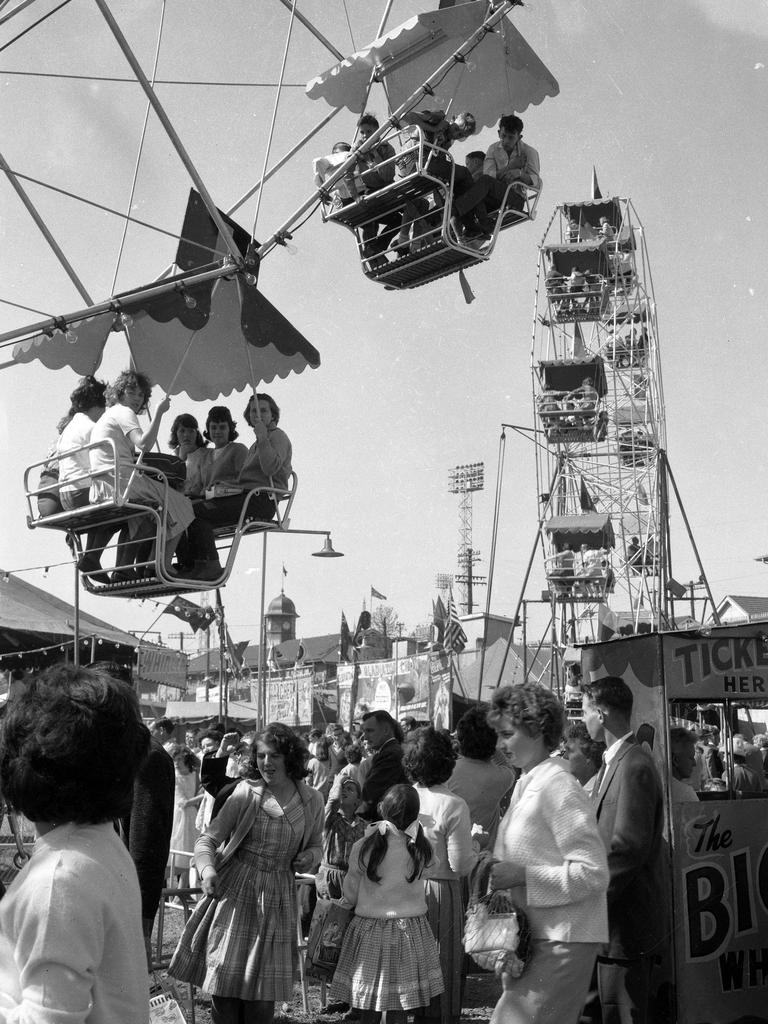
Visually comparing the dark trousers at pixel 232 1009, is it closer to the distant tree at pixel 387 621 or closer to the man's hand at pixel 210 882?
the man's hand at pixel 210 882

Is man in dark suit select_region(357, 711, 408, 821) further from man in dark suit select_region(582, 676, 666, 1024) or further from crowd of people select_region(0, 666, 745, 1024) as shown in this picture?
man in dark suit select_region(582, 676, 666, 1024)

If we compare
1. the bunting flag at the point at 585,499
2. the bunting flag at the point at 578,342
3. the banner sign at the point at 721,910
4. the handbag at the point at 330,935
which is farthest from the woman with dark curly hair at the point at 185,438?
the bunting flag at the point at 585,499

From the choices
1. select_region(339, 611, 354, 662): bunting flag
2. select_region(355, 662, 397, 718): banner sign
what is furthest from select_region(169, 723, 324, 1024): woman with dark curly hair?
select_region(339, 611, 354, 662): bunting flag

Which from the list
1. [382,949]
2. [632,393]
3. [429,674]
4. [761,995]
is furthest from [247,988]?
[632,393]

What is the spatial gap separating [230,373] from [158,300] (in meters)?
1.28

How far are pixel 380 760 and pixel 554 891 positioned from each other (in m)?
3.00

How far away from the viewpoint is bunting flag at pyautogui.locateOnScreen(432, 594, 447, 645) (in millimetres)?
35719

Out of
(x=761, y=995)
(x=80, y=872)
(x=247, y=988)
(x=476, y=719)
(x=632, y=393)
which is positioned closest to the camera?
(x=80, y=872)

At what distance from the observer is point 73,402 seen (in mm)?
7625

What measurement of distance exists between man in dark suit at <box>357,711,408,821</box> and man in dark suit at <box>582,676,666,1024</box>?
1.78 meters

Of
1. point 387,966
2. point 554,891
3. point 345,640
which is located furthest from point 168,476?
point 345,640

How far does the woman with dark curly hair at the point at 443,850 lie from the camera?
6012 millimetres

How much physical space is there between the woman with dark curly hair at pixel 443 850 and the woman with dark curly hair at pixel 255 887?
74 cm

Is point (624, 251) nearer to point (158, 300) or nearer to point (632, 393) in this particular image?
point (632, 393)
